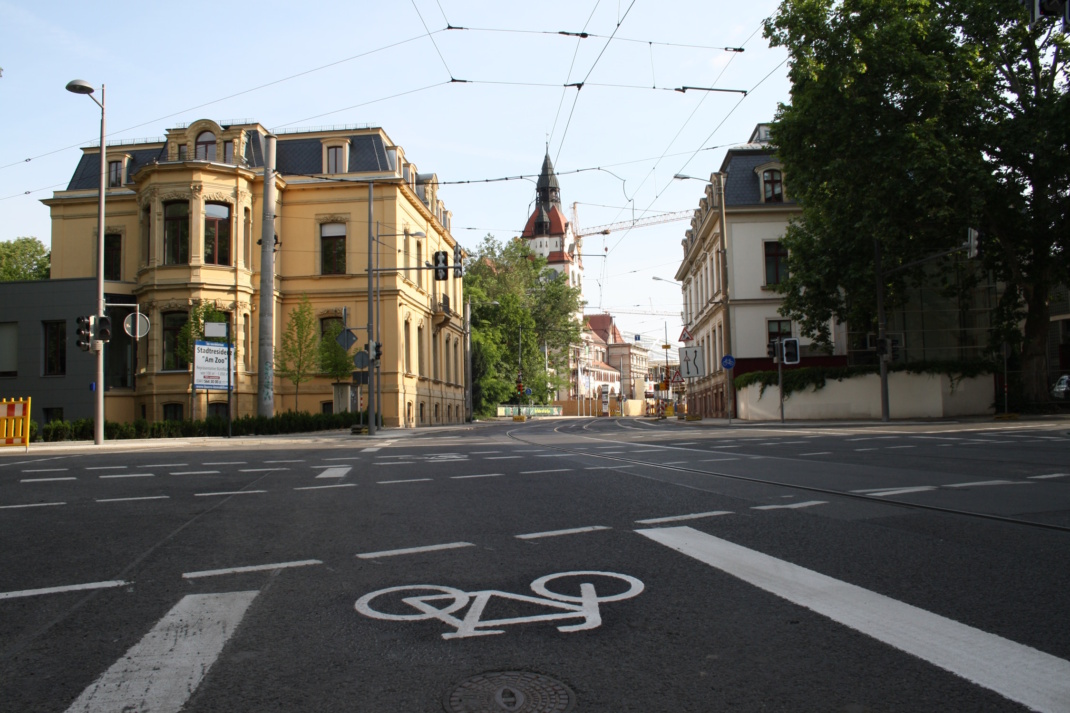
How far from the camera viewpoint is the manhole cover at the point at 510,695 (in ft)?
9.30

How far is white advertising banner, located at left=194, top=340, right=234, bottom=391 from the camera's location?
86.5ft

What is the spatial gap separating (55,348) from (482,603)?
3913 centimetres

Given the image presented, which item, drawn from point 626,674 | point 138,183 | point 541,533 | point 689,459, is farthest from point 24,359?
point 626,674

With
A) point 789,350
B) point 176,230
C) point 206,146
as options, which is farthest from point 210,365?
point 789,350

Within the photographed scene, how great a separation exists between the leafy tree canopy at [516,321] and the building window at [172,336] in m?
30.2

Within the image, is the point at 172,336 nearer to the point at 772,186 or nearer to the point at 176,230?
the point at 176,230

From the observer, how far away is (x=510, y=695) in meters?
2.94

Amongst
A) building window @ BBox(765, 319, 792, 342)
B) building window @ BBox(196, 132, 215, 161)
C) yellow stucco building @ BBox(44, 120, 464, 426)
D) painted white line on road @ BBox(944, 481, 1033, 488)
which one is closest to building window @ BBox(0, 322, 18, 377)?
yellow stucco building @ BBox(44, 120, 464, 426)

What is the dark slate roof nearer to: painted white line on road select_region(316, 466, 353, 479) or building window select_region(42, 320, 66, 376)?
building window select_region(42, 320, 66, 376)

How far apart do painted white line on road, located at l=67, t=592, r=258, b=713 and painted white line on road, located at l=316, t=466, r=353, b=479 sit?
7.80 meters

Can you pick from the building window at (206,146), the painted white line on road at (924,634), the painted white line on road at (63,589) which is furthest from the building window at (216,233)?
the painted white line on road at (924,634)

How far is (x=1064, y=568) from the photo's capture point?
15.5 feet

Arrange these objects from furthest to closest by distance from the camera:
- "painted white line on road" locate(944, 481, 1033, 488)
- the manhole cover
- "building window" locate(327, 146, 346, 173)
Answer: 1. "building window" locate(327, 146, 346, 173)
2. "painted white line on road" locate(944, 481, 1033, 488)
3. the manhole cover

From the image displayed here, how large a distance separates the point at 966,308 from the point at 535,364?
4533 cm
